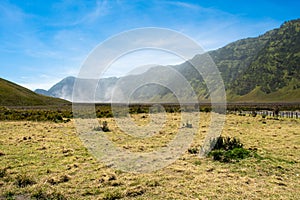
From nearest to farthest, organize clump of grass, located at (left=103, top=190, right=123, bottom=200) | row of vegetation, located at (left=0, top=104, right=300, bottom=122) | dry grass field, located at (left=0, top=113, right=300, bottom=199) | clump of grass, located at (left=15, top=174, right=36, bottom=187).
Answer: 1. clump of grass, located at (left=103, top=190, right=123, bottom=200)
2. dry grass field, located at (left=0, top=113, right=300, bottom=199)
3. clump of grass, located at (left=15, top=174, right=36, bottom=187)
4. row of vegetation, located at (left=0, top=104, right=300, bottom=122)

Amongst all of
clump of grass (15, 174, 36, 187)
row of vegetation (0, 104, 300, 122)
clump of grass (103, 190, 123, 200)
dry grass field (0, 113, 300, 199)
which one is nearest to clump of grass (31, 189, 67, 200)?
dry grass field (0, 113, 300, 199)

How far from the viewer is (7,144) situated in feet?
57.9

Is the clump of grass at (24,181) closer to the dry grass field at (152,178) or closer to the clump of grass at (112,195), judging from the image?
the dry grass field at (152,178)

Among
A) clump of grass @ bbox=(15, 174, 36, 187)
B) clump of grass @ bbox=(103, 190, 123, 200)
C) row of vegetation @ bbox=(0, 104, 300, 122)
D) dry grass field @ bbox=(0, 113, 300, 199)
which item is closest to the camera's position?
clump of grass @ bbox=(103, 190, 123, 200)

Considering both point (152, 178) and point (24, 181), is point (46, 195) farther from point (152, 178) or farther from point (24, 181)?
point (152, 178)

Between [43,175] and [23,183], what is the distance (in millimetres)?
1226

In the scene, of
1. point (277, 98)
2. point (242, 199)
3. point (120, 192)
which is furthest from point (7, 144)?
point (277, 98)

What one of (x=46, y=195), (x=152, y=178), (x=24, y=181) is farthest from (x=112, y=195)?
(x=24, y=181)

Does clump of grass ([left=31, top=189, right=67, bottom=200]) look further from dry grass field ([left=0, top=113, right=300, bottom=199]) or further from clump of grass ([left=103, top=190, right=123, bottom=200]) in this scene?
clump of grass ([left=103, top=190, right=123, bottom=200])

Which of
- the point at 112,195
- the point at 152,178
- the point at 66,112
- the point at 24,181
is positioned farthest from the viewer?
the point at 66,112

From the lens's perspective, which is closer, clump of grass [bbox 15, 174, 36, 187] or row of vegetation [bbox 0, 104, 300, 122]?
clump of grass [bbox 15, 174, 36, 187]

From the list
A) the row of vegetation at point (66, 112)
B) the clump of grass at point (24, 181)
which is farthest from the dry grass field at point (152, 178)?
the row of vegetation at point (66, 112)

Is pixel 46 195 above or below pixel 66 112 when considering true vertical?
below

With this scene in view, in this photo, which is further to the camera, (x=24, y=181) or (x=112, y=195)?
(x=24, y=181)
